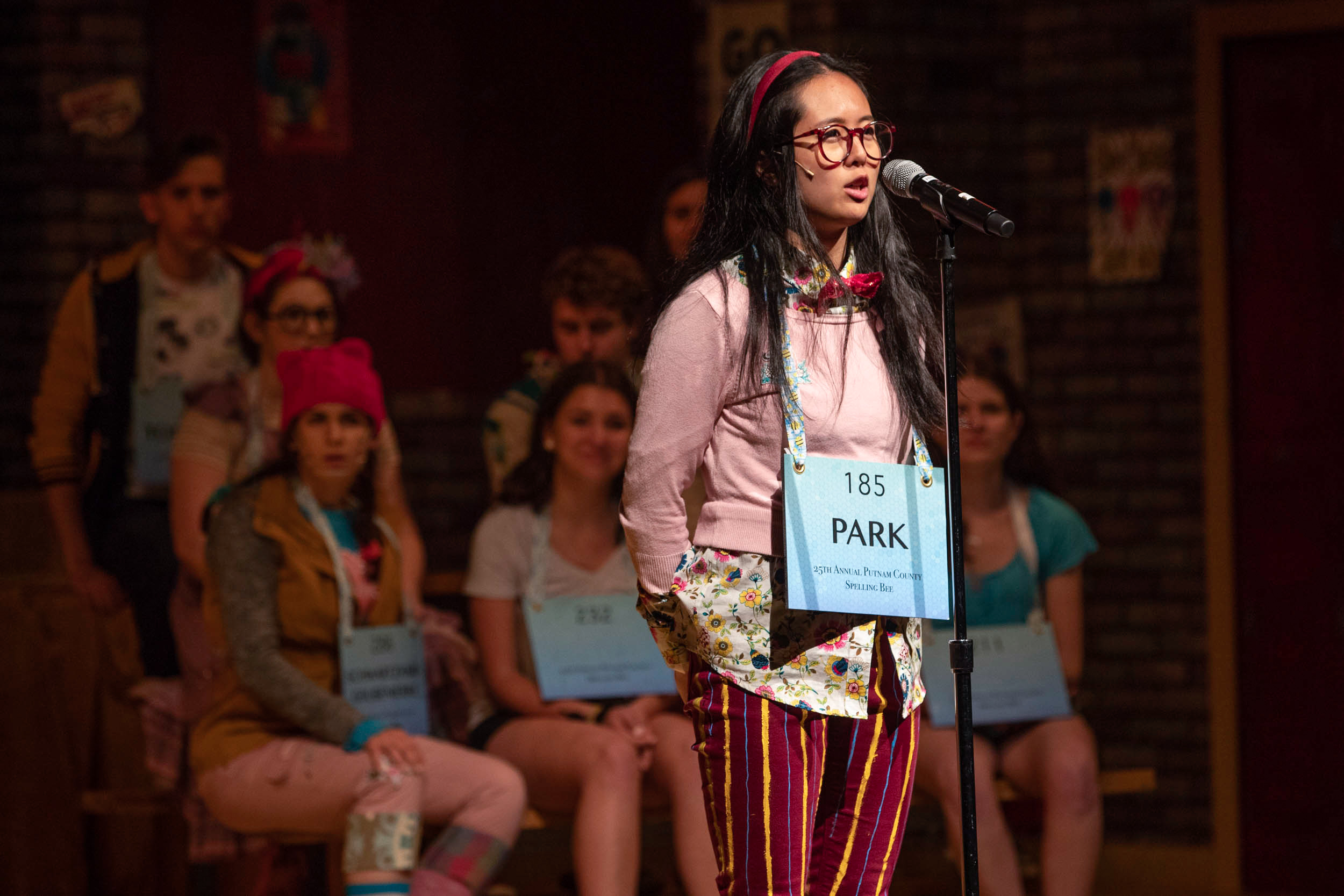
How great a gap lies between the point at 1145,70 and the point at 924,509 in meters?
3.03

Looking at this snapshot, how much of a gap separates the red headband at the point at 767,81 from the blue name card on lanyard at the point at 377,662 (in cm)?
184

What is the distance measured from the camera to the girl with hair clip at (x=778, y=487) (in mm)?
1857

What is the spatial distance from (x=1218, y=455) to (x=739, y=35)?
181cm

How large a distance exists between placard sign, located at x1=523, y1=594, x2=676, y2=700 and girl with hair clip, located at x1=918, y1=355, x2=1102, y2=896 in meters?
0.65

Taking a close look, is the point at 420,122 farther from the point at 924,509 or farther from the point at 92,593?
the point at 924,509

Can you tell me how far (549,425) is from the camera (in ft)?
12.4

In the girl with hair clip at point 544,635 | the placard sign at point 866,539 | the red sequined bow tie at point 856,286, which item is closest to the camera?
the placard sign at point 866,539

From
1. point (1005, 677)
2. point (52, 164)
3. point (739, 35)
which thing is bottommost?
point (1005, 677)

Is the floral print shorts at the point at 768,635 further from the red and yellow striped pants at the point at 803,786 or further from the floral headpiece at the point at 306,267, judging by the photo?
the floral headpiece at the point at 306,267

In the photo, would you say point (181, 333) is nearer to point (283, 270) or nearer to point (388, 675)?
point (283, 270)

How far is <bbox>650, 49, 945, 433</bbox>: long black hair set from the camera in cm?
192

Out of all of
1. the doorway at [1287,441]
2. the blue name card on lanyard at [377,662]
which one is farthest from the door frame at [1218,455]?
the blue name card on lanyard at [377,662]

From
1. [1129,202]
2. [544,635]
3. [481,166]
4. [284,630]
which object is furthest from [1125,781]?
[481,166]

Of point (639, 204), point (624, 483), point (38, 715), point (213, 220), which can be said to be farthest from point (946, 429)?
point (639, 204)
